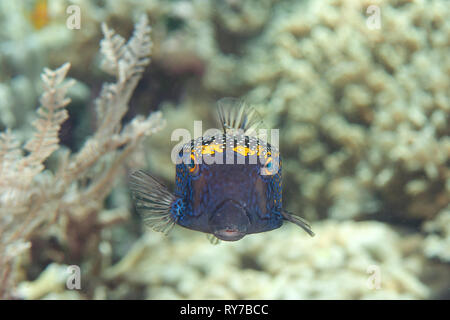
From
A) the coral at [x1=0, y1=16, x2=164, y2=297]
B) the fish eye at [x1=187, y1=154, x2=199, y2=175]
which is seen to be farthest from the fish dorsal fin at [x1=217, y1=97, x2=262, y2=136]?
the coral at [x1=0, y1=16, x2=164, y2=297]

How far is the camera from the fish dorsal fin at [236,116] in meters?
2.17

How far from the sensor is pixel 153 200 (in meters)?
1.94

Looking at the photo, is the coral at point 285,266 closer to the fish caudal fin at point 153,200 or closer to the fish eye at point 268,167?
the fish caudal fin at point 153,200

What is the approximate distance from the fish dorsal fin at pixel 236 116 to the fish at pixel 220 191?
34cm

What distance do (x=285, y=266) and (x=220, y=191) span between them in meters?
2.09

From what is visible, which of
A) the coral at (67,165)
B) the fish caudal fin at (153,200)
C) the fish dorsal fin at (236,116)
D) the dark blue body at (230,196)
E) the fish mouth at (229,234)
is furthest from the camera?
the coral at (67,165)

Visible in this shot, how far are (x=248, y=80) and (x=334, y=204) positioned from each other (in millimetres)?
1860

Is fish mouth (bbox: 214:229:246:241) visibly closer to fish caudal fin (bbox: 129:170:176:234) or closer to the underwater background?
fish caudal fin (bbox: 129:170:176:234)

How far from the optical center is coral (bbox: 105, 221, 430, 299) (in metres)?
3.20

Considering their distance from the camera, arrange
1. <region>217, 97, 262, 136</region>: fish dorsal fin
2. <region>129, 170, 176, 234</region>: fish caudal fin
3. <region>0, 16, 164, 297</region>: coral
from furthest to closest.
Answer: <region>0, 16, 164, 297</region>: coral
<region>217, 97, 262, 136</region>: fish dorsal fin
<region>129, 170, 176, 234</region>: fish caudal fin

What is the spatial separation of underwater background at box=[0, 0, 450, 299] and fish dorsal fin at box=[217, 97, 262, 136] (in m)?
1.08

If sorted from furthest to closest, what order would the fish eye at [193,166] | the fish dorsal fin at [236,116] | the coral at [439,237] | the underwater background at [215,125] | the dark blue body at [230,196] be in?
1. the coral at [439,237]
2. the underwater background at [215,125]
3. the fish dorsal fin at [236,116]
4. the fish eye at [193,166]
5. the dark blue body at [230,196]

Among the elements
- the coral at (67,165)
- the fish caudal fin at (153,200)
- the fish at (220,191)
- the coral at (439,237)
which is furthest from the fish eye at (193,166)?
the coral at (439,237)

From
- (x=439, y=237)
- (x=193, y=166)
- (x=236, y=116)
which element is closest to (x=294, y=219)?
(x=193, y=166)
